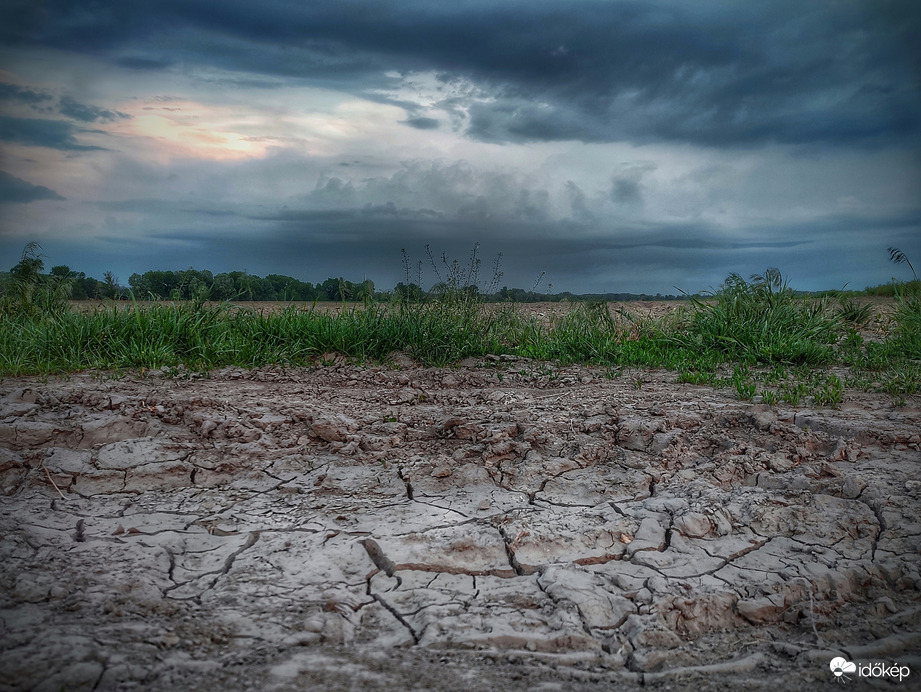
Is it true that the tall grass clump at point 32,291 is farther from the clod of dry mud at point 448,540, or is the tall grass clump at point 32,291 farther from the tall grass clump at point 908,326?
the tall grass clump at point 908,326

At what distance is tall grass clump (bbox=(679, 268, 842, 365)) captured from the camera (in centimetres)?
543

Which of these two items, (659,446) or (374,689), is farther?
(659,446)

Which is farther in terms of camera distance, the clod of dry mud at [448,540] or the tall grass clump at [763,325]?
the tall grass clump at [763,325]

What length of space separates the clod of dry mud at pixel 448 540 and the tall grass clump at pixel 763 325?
1.19 m

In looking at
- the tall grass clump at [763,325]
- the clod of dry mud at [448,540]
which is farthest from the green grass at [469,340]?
the clod of dry mud at [448,540]

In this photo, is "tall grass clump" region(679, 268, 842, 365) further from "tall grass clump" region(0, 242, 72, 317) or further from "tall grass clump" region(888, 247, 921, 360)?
"tall grass clump" region(0, 242, 72, 317)

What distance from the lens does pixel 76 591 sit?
224cm

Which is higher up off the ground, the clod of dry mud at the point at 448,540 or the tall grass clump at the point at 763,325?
the tall grass clump at the point at 763,325

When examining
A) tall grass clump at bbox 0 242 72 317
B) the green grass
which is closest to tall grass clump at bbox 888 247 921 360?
the green grass

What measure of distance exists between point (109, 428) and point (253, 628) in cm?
219

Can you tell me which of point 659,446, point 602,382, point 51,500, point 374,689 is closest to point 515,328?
point 602,382

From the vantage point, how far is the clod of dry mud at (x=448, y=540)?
1.96 meters

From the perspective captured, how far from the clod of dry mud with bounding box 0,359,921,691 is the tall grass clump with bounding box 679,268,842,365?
119cm

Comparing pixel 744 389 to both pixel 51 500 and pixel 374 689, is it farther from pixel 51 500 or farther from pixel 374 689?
pixel 51 500
